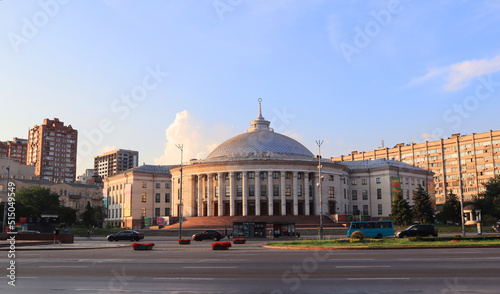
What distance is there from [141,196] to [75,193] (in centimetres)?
4389

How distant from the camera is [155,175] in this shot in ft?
336

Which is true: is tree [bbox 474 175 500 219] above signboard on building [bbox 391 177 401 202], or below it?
below

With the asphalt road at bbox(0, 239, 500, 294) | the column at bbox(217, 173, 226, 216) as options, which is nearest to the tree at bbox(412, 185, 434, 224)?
the column at bbox(217, 173, 226, 216)

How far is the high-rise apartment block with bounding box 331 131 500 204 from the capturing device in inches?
A: 4951

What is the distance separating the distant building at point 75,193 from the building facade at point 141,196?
94.1ft

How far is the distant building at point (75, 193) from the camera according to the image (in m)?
126

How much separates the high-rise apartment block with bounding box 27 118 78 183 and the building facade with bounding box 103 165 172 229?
77107 mm

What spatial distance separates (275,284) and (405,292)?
414 centimetres

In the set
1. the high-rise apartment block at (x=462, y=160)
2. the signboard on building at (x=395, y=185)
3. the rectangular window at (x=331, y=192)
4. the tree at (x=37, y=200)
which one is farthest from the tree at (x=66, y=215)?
the high-rise apartment block at (x=462, y=160)

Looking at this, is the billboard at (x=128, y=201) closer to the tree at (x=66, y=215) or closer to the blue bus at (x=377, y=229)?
the tree at (x=66, y=215)

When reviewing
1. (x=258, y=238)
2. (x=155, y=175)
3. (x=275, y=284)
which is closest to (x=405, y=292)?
(x=275, y=284)

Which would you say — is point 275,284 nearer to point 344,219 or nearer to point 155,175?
point 344,219

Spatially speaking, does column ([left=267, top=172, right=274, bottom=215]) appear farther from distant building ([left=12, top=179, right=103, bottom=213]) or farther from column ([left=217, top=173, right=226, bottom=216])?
distant building ([left=12, top=179, right=103, bottom=213])

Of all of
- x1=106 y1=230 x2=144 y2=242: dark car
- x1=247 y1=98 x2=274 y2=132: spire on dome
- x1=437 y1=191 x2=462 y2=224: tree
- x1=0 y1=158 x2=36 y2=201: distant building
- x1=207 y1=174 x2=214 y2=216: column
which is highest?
x1=247 y1=98 x2=274 y2=132: spire on dome
